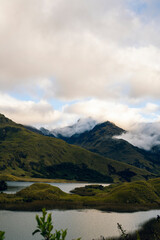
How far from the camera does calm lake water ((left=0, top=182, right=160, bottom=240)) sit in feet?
348

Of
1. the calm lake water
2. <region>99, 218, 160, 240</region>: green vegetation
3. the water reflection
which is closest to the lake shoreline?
the calm lake water

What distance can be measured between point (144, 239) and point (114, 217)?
2084 inches

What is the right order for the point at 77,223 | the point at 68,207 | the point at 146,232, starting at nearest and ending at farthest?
1. the point at 146,232
2. the point at 77,223
3. the point at 68,207

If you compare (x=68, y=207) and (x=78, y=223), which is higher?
(x=78, y=223)

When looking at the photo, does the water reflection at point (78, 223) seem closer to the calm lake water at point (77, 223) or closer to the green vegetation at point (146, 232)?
the calm lake water at point (77, 223)

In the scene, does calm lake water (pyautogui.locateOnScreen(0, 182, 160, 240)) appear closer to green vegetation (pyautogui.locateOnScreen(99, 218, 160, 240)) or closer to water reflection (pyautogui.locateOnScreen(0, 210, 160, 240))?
water reflection (pyautogui.locateOnScreen(0, 210, 160, 240))

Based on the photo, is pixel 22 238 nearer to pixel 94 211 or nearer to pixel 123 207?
pixel 94 211

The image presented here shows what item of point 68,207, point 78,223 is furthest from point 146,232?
point 68,207

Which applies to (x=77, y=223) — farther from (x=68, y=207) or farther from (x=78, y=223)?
(x=68, y=207)

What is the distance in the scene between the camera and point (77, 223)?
128 meters

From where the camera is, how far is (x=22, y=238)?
95.9 m

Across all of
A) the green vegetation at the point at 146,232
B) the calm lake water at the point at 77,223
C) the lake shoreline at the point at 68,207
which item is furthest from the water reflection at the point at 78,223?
the lake shoreline at the point at 68,207

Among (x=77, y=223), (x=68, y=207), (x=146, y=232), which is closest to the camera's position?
(x=146, y=232)

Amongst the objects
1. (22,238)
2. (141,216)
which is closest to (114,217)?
(141,216)
